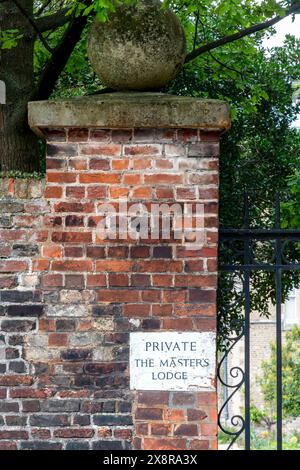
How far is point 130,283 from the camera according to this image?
3955 millimetres

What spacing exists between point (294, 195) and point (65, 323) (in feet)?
15.2

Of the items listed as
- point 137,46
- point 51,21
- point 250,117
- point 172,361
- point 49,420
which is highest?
point 250,117

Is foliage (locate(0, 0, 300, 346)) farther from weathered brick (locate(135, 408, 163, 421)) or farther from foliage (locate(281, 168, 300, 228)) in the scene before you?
weathered brick (locate(135, 408, 163, 421))

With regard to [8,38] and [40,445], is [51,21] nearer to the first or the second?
[8,38]

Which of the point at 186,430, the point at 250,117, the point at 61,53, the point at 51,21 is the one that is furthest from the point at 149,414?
the point at 250,117

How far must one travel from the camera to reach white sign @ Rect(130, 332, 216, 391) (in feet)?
13.0

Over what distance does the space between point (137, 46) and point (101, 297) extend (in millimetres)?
1353

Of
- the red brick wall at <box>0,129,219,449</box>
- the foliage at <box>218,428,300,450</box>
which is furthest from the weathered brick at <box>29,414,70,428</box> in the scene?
the foliage at <box>218,428,300,450</box>

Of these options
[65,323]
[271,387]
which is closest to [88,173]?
[65,323]

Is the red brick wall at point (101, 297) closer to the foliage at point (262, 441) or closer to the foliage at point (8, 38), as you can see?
the foliage at point (8, 38)

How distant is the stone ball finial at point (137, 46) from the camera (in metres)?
3.98

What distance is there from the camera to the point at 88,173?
3.97 m

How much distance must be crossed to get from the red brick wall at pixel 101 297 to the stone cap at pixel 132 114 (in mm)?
75

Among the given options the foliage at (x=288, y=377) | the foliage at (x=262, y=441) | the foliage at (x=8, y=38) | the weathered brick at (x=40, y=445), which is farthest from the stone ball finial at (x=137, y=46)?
the foliage at (x=262, y=441)
